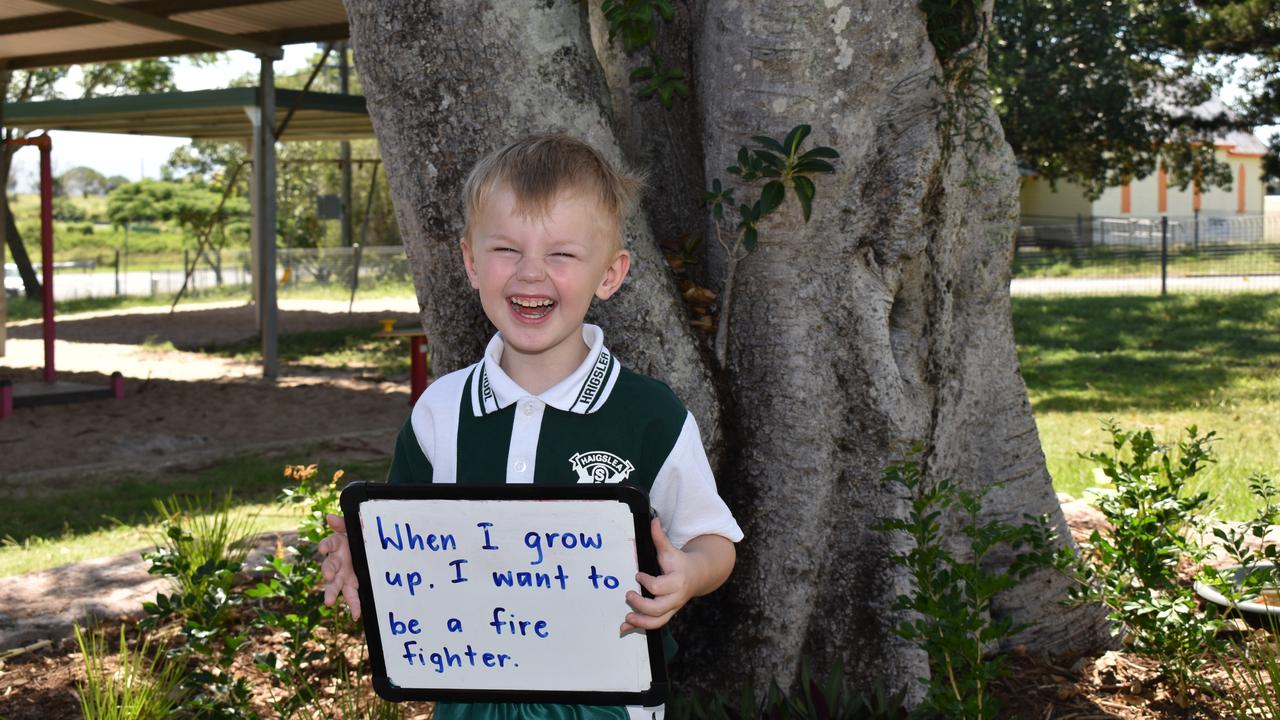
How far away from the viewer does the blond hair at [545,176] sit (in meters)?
2.23

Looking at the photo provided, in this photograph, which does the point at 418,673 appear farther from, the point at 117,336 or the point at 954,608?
the point at 117,336

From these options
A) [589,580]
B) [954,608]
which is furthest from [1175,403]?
[589,580]

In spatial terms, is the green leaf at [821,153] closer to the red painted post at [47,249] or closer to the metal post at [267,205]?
the red painted post at [47,249]

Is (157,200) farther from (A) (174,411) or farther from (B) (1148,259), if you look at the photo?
(A) (174,411)

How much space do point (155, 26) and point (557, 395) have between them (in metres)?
10.8

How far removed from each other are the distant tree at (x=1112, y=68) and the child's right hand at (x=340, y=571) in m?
20.8

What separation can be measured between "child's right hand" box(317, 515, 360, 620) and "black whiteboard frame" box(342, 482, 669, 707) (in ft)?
0.14

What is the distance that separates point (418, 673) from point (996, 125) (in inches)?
108

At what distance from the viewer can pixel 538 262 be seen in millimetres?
2230

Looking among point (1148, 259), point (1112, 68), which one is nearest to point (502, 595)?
point (1112, 68)

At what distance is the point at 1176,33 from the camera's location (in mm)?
23234

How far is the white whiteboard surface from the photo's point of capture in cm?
213

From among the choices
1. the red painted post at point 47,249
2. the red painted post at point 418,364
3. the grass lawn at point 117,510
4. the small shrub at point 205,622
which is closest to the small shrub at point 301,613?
the small shrub at point 205,622

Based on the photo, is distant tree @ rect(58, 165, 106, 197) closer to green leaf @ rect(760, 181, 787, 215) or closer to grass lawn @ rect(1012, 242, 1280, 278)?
A: grass lawn @ rect(1012, 242, 1280, 278)
